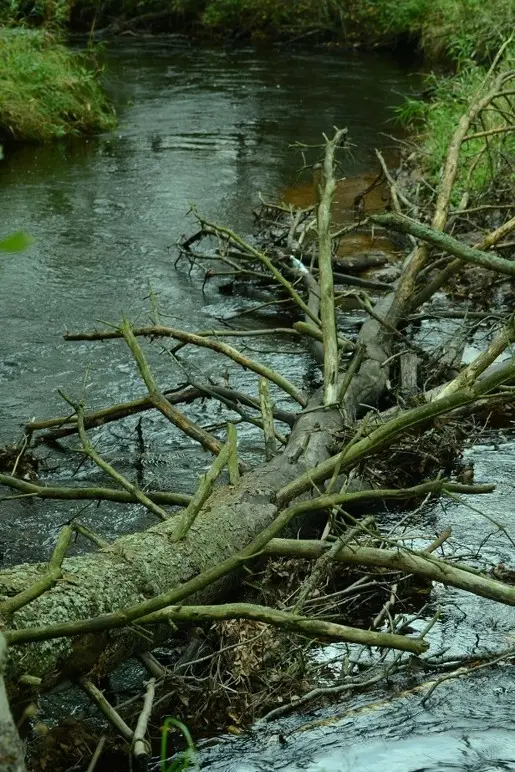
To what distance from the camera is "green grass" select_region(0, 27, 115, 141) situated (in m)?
12.0

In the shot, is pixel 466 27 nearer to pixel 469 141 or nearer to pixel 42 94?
pixel 469 141

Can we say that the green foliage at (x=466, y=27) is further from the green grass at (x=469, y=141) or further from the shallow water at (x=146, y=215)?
the shallow water at (x=146, y=215)

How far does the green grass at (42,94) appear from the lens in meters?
12.0

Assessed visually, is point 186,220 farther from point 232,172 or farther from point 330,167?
point 330,167

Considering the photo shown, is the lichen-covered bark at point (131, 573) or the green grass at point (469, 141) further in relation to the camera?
the green grass at point (469, 141)

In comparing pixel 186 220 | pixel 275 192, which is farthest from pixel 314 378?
pixel 275 192

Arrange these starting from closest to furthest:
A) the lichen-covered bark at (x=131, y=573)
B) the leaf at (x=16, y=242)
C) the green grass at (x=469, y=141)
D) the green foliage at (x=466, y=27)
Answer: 1. the leaf at (x=16, y=242)
2. the lichen-covered bark at (x=131, y=573)
3. the green grass at (x=469, y=141)
4. the green foliage at (x=466, y=27)

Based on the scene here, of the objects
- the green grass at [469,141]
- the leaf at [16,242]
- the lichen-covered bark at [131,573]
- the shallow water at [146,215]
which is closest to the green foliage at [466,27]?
the green grass at [469,141]

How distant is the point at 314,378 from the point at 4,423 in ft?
5.94

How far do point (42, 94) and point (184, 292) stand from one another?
576 centimetres

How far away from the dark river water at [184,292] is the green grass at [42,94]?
313mm

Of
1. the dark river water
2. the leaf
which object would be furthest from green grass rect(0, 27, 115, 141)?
the leaf

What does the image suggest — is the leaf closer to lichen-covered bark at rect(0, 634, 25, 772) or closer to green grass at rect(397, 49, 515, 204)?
lichen-covered bark at rect(0, 634, 25, 772)

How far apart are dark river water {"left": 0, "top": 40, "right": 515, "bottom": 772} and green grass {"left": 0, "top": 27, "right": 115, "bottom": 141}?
Result: 31 centimetres
